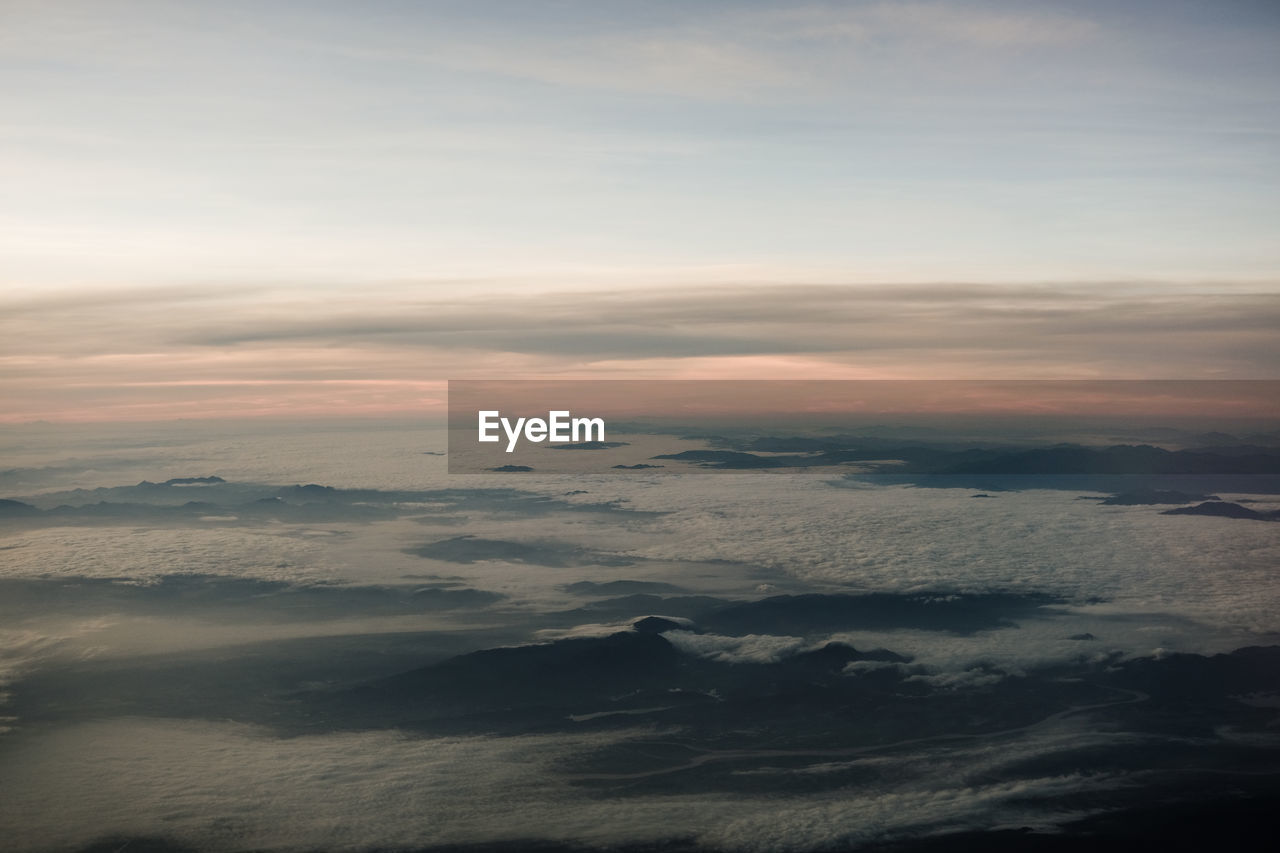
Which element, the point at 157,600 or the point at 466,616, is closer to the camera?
the point at 466,616

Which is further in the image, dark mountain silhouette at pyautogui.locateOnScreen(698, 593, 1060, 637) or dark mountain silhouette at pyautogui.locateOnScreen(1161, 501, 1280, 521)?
dark mountain silhouette at pyautogui.locateOnScreen(1161, 501, 1280, 521)

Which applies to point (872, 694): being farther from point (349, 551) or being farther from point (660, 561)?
point (349, 551)

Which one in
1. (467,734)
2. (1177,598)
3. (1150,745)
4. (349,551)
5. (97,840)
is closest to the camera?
(97,840)

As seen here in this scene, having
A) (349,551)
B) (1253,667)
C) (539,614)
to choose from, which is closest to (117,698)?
(539,614)

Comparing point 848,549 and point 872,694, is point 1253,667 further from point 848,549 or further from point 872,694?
point 848,549

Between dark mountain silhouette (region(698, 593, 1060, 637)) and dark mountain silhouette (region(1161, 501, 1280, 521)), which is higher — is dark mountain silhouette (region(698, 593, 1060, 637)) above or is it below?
below

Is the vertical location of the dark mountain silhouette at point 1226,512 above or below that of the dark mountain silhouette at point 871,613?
above

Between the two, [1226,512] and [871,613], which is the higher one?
[1226,512]

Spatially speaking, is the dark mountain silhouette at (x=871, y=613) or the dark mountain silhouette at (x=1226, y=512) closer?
the dark mountain silhouette at (x=871, y=613)

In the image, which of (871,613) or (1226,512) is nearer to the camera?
(871,613)

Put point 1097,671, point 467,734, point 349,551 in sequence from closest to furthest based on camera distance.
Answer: point 467,734, point 1097,671, point 349,551
